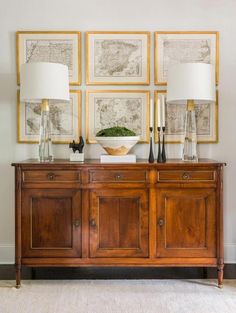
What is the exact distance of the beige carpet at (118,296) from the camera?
263 centimetres

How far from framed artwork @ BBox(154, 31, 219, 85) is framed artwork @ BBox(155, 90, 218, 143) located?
0.75 feet

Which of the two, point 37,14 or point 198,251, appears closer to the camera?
point 198,251

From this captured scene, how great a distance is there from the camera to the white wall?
11.4ft

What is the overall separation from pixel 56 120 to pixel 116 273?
4.40 ft

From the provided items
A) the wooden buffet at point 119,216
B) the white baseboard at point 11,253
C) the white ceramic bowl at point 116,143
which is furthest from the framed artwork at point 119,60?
the white baseboard at point 11,253

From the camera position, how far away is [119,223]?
301cm

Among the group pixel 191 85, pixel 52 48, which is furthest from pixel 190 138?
pixel 52 48

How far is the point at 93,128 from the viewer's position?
352 centimetres

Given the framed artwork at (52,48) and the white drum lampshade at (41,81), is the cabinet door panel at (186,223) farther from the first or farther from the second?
the framed artwork at (52,48)

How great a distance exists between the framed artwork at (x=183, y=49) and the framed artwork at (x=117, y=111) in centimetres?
23

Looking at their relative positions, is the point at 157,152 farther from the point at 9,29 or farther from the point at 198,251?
the point at 9,29

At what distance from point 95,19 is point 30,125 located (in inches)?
40.7

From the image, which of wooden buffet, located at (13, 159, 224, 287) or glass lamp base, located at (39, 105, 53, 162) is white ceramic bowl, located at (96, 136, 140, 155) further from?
glass lamp base, located at (39, 105, 53, 162)

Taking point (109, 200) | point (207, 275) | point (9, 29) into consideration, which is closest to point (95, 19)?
point (9, 29)
